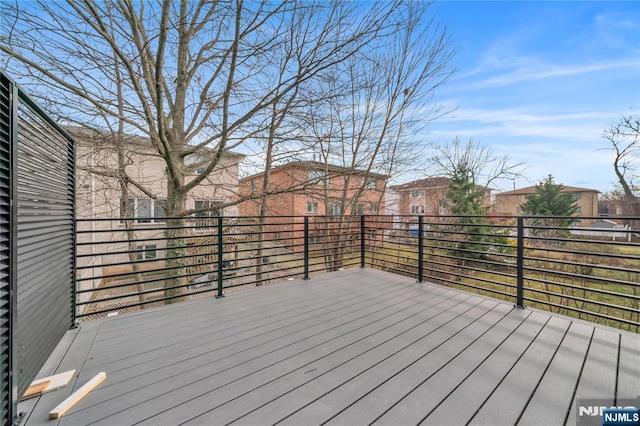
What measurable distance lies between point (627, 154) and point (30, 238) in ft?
49.7

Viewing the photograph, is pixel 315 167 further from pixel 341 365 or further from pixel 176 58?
pixel 341 365

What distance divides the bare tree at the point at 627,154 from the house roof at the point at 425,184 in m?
6.09

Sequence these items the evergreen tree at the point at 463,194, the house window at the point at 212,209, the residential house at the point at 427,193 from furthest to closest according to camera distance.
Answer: the evergreen tree at the point at 463,194 < the residential house at the point at 427,193 < the house window at the point at 212,209

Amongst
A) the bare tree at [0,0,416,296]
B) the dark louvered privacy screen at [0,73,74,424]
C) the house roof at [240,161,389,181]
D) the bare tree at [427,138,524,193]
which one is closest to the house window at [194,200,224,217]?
the bare tree at [0,0,416,296]

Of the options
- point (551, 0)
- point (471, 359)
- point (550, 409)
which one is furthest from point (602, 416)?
point (551, 0)

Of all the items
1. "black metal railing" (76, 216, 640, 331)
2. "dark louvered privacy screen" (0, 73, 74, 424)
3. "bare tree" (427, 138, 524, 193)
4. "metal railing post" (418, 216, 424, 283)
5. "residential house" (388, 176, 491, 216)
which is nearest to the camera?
"dark louvered privacy screen" (0, 73, 74, 424)

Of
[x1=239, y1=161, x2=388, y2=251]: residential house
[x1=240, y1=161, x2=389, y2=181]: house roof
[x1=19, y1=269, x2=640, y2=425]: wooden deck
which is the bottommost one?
[x1=19, y1=269, x2=640, y2=425]: wooden deck

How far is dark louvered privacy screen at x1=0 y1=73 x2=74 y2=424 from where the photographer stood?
1190 mm

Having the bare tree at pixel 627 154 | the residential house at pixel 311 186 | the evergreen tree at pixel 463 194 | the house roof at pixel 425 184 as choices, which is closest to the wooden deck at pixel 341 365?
the residential house at pixel 311 186

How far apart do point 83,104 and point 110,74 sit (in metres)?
0.58

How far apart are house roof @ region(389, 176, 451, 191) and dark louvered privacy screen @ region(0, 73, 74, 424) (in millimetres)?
7259

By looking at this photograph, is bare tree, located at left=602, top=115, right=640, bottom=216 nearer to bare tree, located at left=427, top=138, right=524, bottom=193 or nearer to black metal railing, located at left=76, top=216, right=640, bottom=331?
bare tree, located at left=427, top=138, right=524, bottom=193

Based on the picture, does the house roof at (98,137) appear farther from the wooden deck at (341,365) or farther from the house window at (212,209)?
the wooden deck at (341,365)

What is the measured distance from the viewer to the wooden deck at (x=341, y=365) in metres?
1.29
